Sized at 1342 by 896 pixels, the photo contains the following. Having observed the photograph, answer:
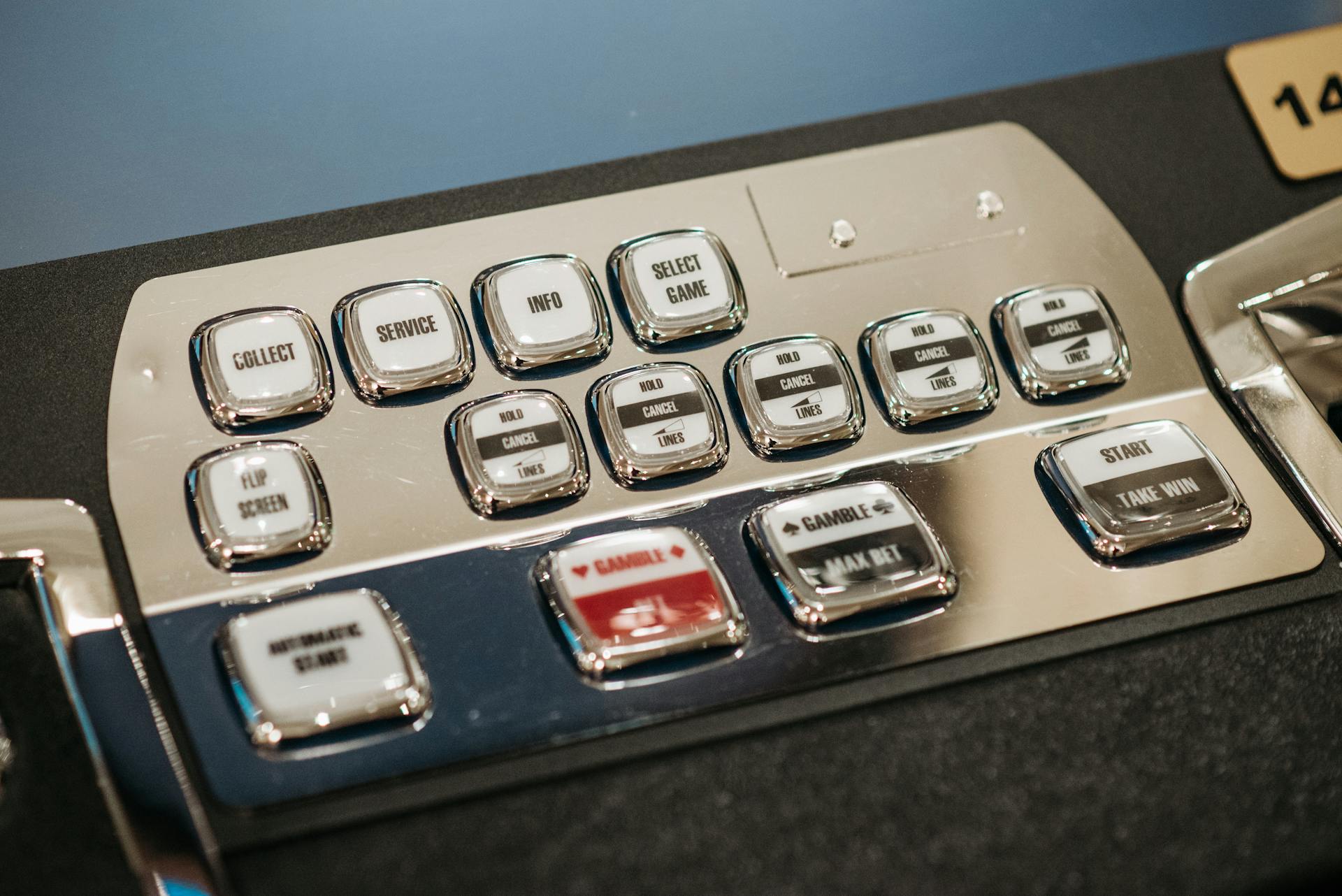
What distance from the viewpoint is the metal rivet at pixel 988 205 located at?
471 millimetres

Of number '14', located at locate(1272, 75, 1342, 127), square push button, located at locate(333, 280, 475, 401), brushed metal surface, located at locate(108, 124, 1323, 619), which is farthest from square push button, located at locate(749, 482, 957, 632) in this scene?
number '14', located at locate(1272, 75, 1342, 127)

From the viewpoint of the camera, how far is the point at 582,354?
404 millimetres

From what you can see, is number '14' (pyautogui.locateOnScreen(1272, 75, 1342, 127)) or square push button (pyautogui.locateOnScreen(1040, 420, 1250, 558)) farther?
number '14' (pyautogui.locateOnScreen(1272, 75, 1342, 127))

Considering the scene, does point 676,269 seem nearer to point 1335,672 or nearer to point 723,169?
point 723,169

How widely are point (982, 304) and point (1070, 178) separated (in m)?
0.09

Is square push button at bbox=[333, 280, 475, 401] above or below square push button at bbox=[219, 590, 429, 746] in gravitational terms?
above

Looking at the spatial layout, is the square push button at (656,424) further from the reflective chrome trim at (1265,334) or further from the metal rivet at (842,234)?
the reflective chrome trim at (1265,334)

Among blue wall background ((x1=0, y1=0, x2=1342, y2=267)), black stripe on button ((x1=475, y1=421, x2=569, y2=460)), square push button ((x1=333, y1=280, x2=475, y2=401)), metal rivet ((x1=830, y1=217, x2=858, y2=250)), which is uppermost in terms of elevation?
blue wall background ((x1=0, y1=0, x2=1342, y2=267))

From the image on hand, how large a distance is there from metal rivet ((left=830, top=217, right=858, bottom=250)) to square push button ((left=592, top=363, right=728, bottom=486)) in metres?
0.10

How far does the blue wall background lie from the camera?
1.37 feet

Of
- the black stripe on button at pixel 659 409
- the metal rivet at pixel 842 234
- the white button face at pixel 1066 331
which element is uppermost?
the metal rivet at pixel 842 234

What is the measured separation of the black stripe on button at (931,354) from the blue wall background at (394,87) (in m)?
0.12

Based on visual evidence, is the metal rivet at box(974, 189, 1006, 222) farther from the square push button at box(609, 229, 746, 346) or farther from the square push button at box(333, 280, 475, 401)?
the square push button at box(333, 280, 475, 401)

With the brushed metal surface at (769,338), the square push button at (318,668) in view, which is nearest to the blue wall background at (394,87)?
the brushed metal surface at (769,338)
